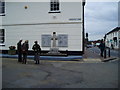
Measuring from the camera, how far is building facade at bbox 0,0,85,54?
17.9 metres

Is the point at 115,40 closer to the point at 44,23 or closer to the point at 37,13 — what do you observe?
the point at 44,23

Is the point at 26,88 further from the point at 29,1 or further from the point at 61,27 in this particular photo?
the point at 29,1

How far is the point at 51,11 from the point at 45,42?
3252 mm

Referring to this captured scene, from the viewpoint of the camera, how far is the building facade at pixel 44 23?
704 inches

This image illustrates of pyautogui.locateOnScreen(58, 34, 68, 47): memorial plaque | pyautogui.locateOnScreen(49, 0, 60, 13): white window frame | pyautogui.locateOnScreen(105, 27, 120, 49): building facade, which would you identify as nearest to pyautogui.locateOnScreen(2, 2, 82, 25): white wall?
pyautogui.locateOnScreen(49, 0, 60, 13): white window frame

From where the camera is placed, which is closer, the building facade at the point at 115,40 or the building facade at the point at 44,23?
the building facade at the point at 44,23

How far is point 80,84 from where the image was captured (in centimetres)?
720

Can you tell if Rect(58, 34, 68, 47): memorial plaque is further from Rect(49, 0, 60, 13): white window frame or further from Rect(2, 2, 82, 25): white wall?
Rect(49, 0, 60, 13): white window frame

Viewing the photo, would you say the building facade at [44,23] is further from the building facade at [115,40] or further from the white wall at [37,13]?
the building facade at [115,40]

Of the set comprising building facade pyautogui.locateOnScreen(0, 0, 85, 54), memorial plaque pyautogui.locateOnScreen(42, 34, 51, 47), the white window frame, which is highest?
the white window frame

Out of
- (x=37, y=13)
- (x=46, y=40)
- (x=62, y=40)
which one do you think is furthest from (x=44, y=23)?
(x=62, y=40)

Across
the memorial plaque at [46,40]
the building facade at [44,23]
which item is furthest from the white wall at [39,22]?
the memorial plaque at [46,40]

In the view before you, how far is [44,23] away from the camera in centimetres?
1864

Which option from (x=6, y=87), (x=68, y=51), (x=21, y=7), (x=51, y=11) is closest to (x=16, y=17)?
(x=21, y=7)
